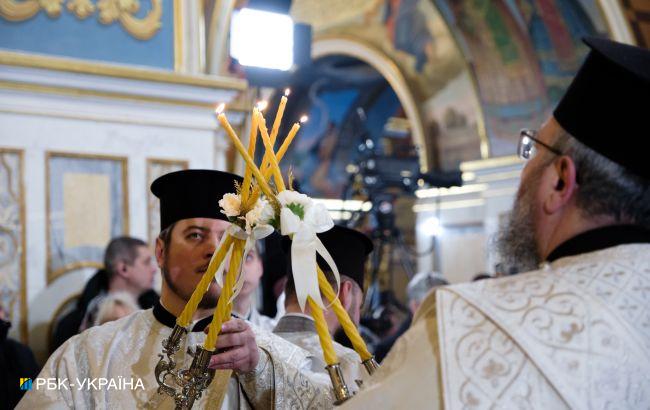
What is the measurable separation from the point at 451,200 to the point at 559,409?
11.8 meters

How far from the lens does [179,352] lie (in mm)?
2535

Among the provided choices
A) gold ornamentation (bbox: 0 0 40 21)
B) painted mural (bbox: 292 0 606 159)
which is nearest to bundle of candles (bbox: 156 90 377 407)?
gold ornamentation (bbox: 0 0 40 21)

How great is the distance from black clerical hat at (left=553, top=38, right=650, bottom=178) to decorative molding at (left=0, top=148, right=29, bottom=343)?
3931 millimetres

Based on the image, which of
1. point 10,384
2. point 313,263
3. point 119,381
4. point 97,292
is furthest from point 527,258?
point 97,292

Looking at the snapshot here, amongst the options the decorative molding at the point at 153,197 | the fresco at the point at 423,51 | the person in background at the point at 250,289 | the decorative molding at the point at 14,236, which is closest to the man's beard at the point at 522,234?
the person in background at the point at 250,289

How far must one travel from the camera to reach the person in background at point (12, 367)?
143 inches

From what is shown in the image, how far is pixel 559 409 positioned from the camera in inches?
52.1

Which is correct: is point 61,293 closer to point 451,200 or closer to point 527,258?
point 527,258

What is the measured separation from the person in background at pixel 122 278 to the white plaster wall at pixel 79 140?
290mm

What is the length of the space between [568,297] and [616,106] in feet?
1.58

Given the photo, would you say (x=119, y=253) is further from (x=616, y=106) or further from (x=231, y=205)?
(x=616, y=106)

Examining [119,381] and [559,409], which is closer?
[559,409]

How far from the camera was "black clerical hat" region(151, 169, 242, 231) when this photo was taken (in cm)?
265

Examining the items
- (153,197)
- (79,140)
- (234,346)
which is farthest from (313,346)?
(79,140)
